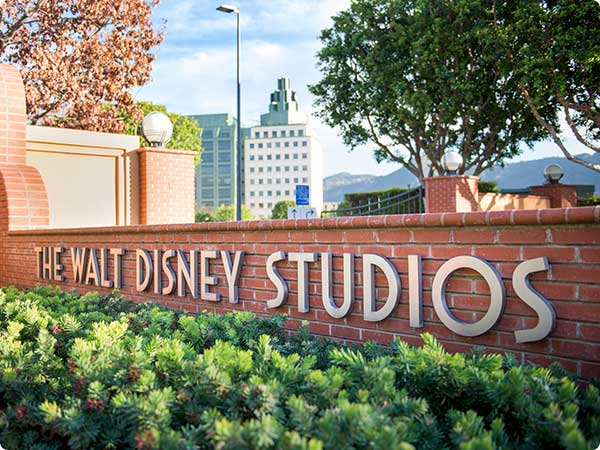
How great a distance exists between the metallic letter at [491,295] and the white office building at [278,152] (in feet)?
472

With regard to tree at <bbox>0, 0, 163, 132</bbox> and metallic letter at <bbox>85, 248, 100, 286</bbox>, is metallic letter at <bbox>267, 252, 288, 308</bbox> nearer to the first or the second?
metallic letter at <bbox>85, 248, 100, 286</bbox>

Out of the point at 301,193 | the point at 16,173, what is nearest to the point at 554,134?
the point at 301,193

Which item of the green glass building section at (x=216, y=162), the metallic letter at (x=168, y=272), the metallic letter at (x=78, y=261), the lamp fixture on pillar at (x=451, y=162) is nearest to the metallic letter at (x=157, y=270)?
the metallic letter at (x=168, y=272)

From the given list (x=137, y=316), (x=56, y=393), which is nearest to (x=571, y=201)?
(x=137, y=316)

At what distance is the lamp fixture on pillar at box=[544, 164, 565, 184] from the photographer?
21.4m

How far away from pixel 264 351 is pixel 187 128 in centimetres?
3827

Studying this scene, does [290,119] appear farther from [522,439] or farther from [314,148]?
[522,439]

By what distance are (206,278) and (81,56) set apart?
67.8 feet

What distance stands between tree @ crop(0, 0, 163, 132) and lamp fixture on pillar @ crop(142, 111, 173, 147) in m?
12.7

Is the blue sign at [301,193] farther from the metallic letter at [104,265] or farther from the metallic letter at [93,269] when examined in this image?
the metallic letter at [104,265]

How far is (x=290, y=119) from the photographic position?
5915 inches

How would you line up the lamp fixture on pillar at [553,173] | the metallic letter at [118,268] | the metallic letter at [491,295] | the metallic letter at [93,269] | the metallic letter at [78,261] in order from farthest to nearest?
1. the lamp fixture on pillar at [553,173]
2. the metallic letter at [78,261]
3. the metallic letter at [93,269]
4. the metallic letter at [118,268]
5. the metallic letter at [491,295]

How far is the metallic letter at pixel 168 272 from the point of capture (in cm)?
594

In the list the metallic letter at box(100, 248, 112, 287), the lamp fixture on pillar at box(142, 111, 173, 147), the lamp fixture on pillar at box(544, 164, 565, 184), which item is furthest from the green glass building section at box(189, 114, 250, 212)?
the metallic letter at box(100, 248, 112, 287)
